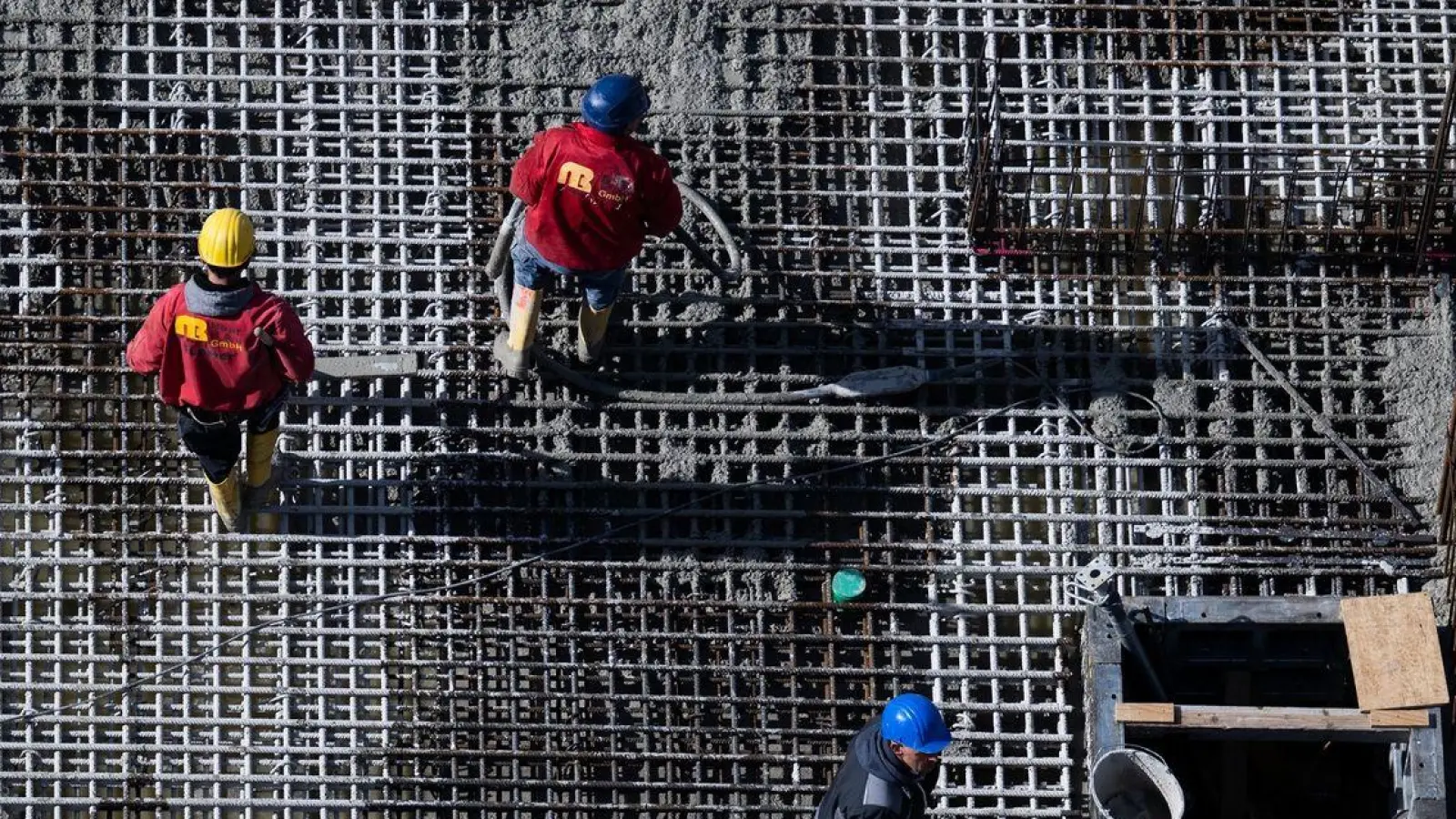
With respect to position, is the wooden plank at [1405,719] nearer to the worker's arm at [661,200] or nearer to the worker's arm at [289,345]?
the worker's arm at [661,200]

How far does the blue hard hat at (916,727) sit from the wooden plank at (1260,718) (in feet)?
3.59

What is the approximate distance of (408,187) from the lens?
9820 mm

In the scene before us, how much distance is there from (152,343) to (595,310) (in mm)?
2093

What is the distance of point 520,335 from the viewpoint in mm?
9234

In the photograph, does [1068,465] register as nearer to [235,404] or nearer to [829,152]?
[829,152]

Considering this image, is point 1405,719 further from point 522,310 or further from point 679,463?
point 522,310

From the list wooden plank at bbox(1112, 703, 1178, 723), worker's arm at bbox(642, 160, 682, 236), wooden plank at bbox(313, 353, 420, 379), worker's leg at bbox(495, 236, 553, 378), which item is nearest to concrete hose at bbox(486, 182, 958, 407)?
worker's leg at bbox(495, 236, 553, 378)

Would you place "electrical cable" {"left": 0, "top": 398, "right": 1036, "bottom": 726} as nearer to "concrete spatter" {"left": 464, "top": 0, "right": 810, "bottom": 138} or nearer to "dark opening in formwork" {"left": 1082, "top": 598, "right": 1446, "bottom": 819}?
"dark opening in formwork" {"left": 1082, "top": 598, "right": 1446, "bottom": 819}

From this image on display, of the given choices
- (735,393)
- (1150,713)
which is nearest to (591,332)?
(735,393)

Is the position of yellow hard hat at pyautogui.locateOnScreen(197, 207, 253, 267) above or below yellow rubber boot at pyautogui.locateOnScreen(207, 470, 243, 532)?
above

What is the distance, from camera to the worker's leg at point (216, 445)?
8.66 metres

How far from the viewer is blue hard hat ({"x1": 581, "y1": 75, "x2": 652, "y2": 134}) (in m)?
8.37

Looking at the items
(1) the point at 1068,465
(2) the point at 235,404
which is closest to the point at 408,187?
(2) the point at 235,404

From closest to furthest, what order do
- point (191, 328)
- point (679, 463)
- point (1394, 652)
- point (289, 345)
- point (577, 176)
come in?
point (191, 328) < point (289, 345) < point (577, 176) < point (1394, 652) < point (679, 463)
